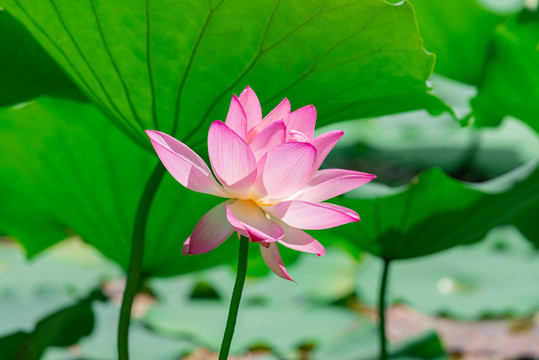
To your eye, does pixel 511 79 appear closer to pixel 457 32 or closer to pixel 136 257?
pixel 457 32

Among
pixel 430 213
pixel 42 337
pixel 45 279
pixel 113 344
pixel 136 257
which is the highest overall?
pixel 136 257

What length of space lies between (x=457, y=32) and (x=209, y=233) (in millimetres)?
783

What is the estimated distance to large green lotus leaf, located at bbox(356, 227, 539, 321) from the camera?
1.11m

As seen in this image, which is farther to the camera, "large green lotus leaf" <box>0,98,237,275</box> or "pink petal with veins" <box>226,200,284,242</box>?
"large green lotus leaf" <box>0,98,237,275</box>

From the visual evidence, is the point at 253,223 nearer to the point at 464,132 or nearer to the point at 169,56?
the point at 169,56

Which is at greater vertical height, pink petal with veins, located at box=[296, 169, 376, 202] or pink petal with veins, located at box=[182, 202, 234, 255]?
pink petal with veins, located at box=[296, 169, 376, 202]

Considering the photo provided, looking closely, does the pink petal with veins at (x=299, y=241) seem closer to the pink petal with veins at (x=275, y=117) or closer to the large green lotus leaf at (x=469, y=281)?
the pink petal with veins at (x=275, y=117)

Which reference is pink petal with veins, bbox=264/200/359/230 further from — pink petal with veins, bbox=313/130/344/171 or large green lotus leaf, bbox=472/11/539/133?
large green lotus leaf, bbox=472/11/539/133

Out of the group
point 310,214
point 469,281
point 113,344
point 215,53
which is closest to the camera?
point 310,214

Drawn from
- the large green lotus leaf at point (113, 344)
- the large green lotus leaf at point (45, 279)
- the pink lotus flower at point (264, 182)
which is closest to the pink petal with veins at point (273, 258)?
the pink lotus flower at point (264, 182)

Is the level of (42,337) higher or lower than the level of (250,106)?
lower

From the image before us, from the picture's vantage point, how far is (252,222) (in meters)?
0.30

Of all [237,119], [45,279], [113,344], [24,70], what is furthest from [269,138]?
[45,279]

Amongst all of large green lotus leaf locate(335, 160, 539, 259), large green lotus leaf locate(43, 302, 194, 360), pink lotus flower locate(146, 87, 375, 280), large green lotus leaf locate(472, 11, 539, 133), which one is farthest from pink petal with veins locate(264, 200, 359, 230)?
large green lotus leaf locate(43, 302, 194, 360)
